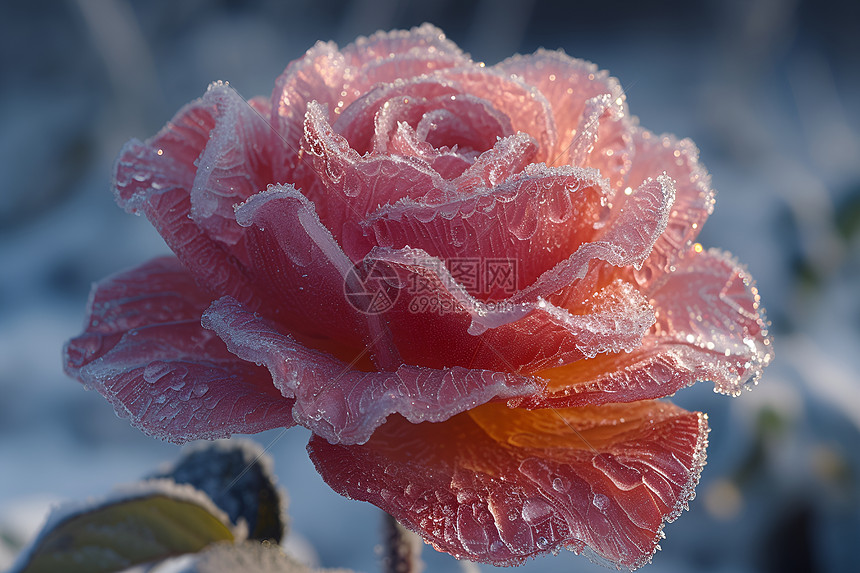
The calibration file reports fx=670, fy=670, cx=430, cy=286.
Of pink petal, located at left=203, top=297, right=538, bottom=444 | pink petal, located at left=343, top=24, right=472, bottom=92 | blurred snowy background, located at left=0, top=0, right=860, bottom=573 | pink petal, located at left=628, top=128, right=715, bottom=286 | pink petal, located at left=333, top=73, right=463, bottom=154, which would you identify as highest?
pink petal, located at left=343, top=24, right=472, bottom=92

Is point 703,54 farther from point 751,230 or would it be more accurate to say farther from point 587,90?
point 587,90

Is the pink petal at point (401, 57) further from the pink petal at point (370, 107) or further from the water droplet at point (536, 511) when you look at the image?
the water droplet at point (536, 511)

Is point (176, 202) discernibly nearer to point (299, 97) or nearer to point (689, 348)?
point (299, 97)

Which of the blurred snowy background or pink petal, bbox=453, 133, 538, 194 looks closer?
pink petal, bbox=453, 133, 538, 194

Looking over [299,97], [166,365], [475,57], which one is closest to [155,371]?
[166,365]

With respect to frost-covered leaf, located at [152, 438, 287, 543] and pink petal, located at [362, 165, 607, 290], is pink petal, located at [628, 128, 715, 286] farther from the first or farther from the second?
frost-covered leaf, located at [152, 438, 287, 543]

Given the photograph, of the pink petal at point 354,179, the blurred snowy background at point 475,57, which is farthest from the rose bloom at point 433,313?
the blurred snowy background at point 475,57

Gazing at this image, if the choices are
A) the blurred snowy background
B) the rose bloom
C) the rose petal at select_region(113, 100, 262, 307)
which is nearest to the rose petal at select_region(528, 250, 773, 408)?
the rose bloom

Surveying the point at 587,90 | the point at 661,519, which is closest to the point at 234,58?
the point at 587,90
